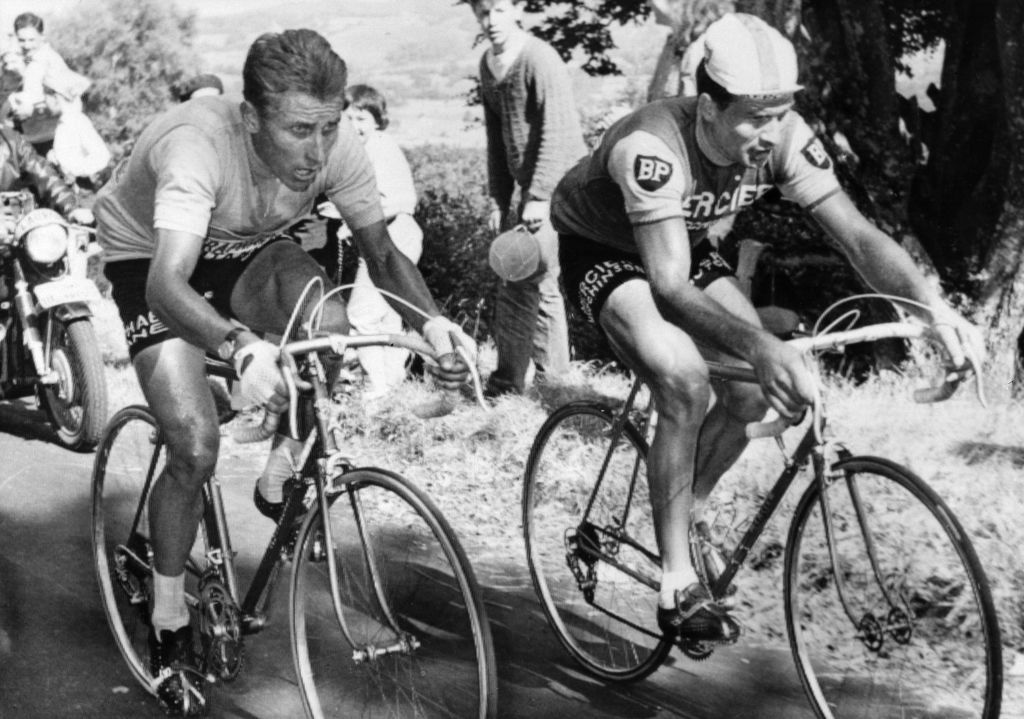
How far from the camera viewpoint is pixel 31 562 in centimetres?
599

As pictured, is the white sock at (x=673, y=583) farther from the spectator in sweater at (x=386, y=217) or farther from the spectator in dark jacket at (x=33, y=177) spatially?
the spectator in dark jacket at (x=33, y=177)

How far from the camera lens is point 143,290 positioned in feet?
14.5

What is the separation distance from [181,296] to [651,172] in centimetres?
149

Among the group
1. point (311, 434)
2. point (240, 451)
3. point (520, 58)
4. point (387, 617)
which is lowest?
point (240, 451)

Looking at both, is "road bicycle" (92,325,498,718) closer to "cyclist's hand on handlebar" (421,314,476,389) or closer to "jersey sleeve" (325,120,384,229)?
"cyclist's hand on handlebar" (421,314,476,389)

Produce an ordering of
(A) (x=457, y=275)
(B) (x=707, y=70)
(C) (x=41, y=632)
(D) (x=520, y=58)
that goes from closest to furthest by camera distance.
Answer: (B) (x=707, y=70)
(C) (x=41, y=632)
(D) (x=520, y=58)
(A) (x=457, y=275)

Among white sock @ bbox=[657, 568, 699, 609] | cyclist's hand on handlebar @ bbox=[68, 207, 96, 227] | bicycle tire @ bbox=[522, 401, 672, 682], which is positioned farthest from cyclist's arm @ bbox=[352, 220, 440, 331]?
cyclist's hand on handlebar @ bbox=[68, 207, 96, 227]

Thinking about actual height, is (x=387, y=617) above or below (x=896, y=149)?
below

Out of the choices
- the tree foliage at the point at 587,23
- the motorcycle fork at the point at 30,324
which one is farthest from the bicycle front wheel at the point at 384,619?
the tree foliage at the point at 587,23

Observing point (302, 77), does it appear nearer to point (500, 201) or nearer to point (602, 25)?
point (500, 201)

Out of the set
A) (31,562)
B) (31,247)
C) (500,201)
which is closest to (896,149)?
(500,201)

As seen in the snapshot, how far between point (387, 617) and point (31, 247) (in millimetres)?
5135

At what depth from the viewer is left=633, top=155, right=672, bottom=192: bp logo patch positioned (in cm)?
429

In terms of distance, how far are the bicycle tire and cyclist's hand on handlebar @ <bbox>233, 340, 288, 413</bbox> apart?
5.68 feet
